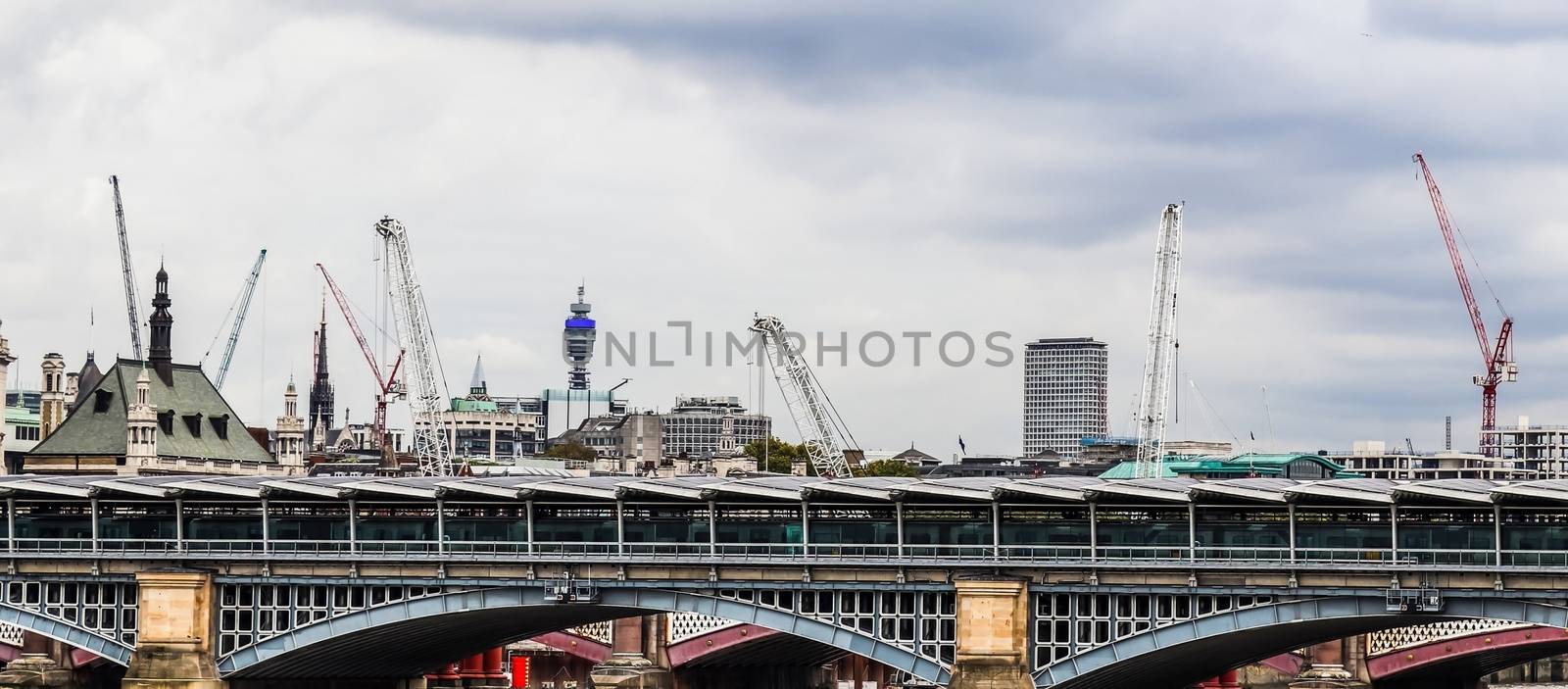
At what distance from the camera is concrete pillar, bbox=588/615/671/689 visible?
Result: 123 metres

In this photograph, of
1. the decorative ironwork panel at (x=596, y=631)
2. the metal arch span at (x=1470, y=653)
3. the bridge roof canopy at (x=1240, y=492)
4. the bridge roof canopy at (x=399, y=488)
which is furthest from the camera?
the decorative ironwork panel at (x=596, y=631)

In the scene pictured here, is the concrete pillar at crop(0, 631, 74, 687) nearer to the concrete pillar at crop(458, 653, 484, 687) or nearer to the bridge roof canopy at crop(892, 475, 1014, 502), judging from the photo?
the concrete pillar at crop(458, 653, 484, 687)

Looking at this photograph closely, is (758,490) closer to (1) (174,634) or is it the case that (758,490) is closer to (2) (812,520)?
(2) (812,520)

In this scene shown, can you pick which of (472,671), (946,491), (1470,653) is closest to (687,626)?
(472,671)

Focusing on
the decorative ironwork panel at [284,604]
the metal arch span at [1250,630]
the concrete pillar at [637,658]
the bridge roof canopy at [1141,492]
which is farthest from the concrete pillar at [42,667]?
the bridge roof canopy at [1141,492]

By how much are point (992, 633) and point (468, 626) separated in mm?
25393

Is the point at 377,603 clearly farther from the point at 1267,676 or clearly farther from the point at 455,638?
the point at 1267,676

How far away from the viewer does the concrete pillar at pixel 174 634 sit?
99938 millimetres

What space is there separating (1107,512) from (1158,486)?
2043 mm

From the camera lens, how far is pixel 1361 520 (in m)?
86.6

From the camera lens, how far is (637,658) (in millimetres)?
123625

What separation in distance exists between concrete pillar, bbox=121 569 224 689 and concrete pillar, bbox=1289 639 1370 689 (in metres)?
48.3

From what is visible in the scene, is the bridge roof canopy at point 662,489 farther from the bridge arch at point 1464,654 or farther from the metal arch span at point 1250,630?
the bridge arch at point 1464,654

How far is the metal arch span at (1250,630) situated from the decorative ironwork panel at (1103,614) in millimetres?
379
